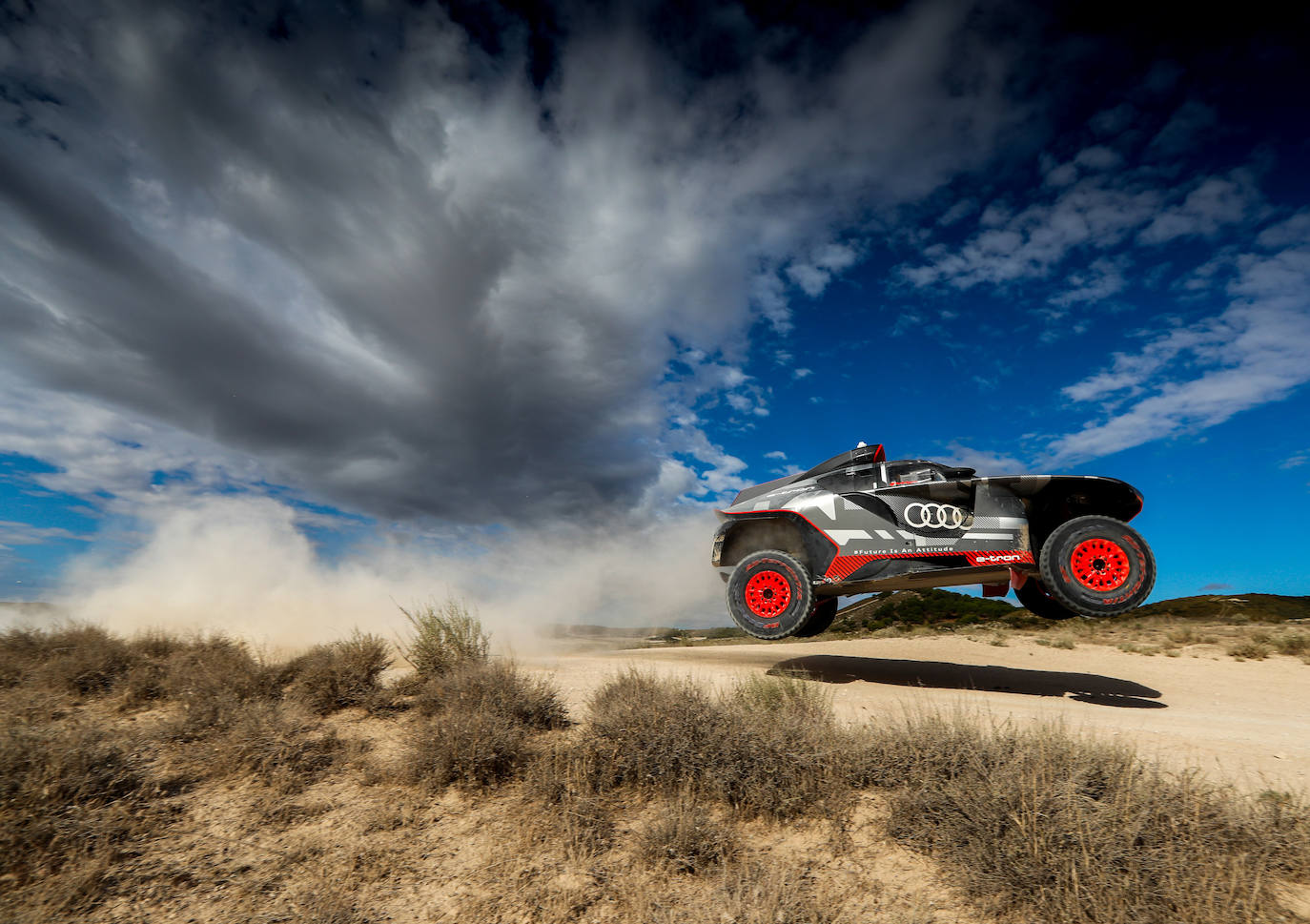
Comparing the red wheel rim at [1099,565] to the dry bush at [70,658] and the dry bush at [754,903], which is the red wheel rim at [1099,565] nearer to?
the dry bush at [754,903]

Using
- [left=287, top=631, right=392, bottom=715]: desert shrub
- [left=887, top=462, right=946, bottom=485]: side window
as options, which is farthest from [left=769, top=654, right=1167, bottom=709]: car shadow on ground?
[left=287, top=631, right=392, bottom=715]: desert shrub

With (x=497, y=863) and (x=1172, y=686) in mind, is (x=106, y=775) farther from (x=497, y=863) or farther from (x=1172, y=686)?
(x=1172, y=686)

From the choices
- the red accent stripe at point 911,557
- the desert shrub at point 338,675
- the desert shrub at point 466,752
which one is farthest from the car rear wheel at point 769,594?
the desert shrub at point 338,675

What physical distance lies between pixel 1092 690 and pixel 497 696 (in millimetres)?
12504

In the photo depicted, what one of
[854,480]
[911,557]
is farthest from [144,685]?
[911,557]

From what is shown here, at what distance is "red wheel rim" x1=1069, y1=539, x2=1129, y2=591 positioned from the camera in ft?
26.3

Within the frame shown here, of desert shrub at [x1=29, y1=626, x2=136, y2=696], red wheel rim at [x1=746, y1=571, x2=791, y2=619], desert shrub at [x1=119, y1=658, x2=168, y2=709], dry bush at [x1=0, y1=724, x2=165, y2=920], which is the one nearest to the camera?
dry bush at [x1=0, y1=724, x2=165, y2=920]

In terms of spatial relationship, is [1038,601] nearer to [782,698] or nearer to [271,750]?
[782,698]

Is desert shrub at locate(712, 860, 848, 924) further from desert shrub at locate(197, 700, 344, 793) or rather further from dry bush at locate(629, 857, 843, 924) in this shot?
desert shrub at locate(197, 700, 344, 793)

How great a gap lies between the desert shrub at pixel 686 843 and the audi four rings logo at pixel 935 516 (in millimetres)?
6439

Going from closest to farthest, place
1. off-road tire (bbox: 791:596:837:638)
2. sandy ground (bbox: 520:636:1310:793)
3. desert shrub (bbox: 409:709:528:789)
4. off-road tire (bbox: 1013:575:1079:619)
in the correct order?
desert shrub (bbox: 409:709:528:789) → sandy ground (bbox: 520:636:1310:793) → off-road tire (bbox: 791:596:837:638) → off-road tire (bbox: 1013:575:1079:619)

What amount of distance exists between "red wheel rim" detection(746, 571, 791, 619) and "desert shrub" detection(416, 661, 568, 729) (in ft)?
12.6

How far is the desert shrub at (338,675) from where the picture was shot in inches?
299

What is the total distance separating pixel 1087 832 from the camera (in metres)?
3.89
